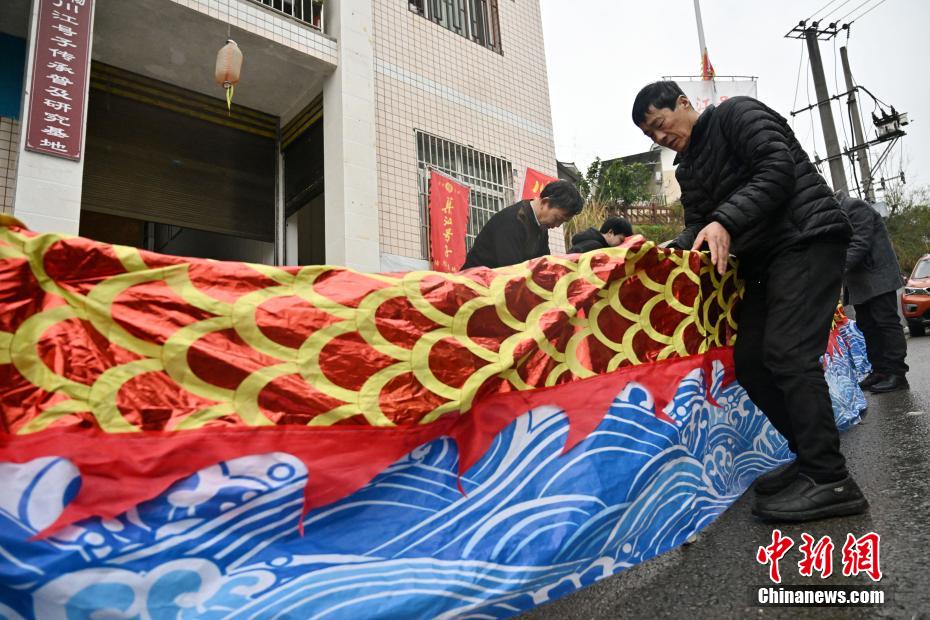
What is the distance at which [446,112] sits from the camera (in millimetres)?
6344

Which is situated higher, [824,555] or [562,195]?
[562,195]

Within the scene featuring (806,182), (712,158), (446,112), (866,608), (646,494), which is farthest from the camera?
(446,112)

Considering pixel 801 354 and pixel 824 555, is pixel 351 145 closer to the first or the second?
pixel 801 354

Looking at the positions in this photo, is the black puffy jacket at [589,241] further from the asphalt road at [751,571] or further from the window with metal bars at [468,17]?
the window with metal bars at [468,17]

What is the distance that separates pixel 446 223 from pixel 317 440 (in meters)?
5.05

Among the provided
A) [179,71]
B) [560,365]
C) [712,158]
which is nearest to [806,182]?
[712,158]

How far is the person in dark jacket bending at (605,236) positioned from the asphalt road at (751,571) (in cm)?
187

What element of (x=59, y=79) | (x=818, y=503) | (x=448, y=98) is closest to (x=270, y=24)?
(x=59, y=79)

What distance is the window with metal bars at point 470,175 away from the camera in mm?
5996

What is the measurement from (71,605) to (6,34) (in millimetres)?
5865

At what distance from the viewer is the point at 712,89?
1338cm

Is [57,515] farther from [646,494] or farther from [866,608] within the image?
[866,608]

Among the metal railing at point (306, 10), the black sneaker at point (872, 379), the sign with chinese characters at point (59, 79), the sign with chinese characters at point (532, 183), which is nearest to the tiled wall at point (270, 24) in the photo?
the metal railing at point (306, 10)

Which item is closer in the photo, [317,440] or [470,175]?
[317,440]
